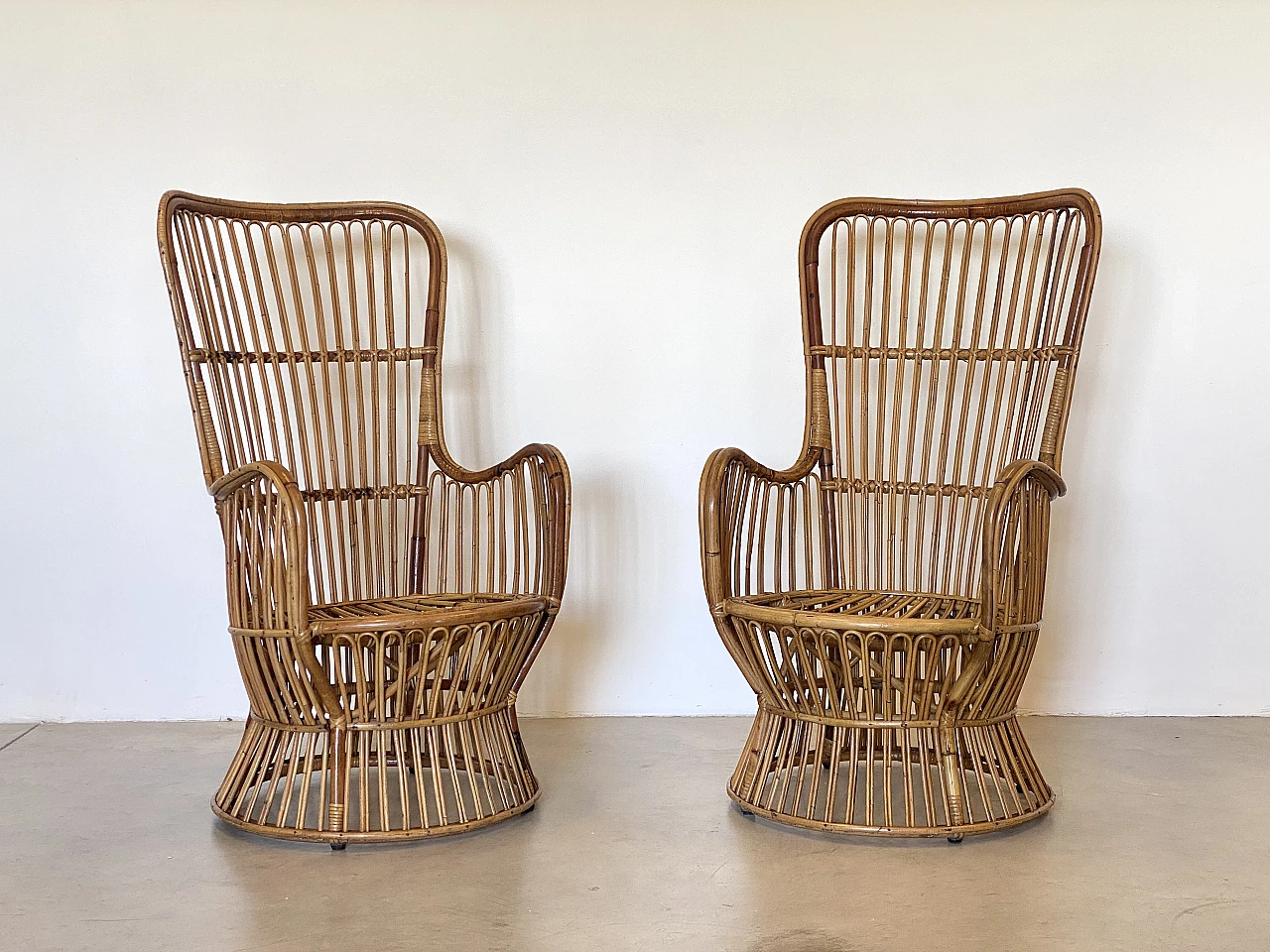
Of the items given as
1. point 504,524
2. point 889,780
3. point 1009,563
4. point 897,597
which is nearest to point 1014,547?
point 1009,563

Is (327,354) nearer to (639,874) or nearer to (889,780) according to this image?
(639,874)

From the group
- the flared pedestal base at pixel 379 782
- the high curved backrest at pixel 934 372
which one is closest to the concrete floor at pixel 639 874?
the flared pedestal base at pixel 379 782

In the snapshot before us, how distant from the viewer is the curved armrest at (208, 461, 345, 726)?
2.01 m

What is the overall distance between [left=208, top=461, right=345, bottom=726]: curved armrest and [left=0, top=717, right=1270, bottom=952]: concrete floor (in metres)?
0.26

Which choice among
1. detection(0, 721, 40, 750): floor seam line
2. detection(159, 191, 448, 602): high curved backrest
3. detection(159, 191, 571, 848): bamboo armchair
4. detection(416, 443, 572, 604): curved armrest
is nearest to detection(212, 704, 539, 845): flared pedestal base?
detection(159, 191, 571, 848): bamboo armchair

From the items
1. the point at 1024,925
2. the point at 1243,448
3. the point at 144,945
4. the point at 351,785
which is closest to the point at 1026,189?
the point at 1243,448

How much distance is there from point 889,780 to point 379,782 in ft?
2.87

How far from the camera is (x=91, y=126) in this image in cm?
299

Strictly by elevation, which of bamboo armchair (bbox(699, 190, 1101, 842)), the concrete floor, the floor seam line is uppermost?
bamboo armchair (bbox(699, 190, 1101, 842))

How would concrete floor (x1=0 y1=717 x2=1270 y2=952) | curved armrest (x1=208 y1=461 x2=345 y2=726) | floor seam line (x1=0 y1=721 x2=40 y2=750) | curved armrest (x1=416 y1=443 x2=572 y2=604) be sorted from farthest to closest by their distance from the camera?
floor seam line (x1=0 y1=721 x2=40 y2=750) < curved armrest (x1=416 y1=443 x2=572 y2=604) < curved armrest (x1=208 y1=461 x2=345 y2=726) < concrete floor (x1=0 y1=717 x2=1270 y2=952)

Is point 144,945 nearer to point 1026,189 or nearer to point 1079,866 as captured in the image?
point 1079,866

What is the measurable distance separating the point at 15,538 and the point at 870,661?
2.11 m

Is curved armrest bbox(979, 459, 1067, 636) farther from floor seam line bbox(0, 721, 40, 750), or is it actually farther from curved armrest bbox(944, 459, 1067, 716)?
floor seam line bbox(0, 721, 40, 750)

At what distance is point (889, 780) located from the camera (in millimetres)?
2182
